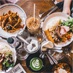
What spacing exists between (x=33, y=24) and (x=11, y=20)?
0.19 meters

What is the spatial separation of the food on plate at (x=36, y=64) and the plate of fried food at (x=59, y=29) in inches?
6.7

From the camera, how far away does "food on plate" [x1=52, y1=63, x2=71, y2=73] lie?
2006 millimetres

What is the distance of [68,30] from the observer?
2061 mm

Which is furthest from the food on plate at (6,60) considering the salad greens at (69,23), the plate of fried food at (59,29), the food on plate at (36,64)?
the salad greens at (69,23)

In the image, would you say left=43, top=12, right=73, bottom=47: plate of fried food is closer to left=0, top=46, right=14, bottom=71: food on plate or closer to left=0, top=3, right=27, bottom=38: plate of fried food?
left=0, top=3, right=27, bottom=38: plate of fried food

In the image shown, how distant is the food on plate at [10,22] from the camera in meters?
2.09

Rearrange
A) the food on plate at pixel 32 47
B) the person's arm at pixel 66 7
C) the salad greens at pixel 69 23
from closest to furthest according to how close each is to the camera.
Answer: the food on plate at pixel 32 47 → the salad greens at pixel 69 23 → the person's arm at pixel 66 7

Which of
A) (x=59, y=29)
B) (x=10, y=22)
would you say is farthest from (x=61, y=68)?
(x=10, y=22)

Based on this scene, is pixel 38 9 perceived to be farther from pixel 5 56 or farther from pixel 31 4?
pixel 5 56

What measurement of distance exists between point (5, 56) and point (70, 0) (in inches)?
29.2

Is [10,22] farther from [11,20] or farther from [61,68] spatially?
[61,68]

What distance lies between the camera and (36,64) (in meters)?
2.00

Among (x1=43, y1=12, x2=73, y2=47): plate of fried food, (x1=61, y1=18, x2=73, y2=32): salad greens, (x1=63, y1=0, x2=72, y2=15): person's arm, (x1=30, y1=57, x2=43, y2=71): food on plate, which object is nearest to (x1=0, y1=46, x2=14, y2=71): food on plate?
(x1=30, y1=57, x2=43, y2=71): food on plate

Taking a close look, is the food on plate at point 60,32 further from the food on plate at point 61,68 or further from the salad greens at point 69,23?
the food on plate at point 61,68
